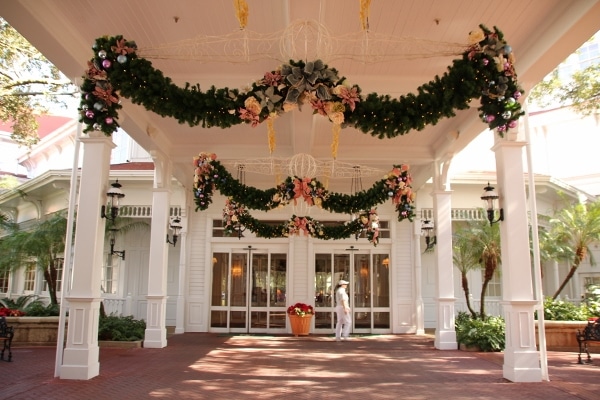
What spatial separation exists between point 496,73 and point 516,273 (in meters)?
3.48

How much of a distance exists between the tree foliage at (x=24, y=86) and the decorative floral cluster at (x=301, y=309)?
7.96m

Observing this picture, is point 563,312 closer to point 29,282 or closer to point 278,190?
point 278,190

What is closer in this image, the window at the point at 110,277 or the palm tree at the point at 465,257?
the palm tree at the point at 465,257

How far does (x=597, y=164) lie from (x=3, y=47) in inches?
811

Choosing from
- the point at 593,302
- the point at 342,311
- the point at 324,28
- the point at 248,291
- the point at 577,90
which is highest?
the point at 577,90

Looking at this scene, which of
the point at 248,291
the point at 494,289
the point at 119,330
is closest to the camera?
the point at 119,330

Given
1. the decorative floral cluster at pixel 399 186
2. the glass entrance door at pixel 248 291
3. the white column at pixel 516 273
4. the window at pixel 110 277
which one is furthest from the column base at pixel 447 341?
the window at pixel 110 277

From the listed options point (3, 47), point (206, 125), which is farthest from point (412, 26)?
point (3, 47)

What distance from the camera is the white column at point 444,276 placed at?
11455mm

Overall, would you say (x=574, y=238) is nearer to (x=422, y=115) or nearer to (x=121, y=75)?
(x=422, y=115)

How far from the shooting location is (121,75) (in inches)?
209

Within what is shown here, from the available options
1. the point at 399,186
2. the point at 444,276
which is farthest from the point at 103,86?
the point at 444,276

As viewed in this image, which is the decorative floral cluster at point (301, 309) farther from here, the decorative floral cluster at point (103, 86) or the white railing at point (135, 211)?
the decorative floral cluster at point (103, 86)

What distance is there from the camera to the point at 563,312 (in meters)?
12.2
